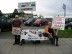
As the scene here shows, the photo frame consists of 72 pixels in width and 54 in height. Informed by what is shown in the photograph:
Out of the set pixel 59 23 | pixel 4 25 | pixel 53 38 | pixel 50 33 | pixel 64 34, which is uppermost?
pixel 59 23

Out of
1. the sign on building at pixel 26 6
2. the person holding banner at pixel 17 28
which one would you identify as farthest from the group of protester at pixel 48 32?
→ the sign on building at pixel 26 6

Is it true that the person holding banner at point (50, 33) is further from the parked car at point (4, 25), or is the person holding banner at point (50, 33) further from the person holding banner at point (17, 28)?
the parked car at point (4, 25)

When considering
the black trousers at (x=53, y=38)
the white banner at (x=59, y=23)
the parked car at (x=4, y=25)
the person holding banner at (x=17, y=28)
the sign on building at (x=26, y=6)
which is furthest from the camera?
the parked car at (x=4, y=25)

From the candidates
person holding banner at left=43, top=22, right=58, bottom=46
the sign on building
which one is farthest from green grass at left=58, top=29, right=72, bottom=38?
person holding banner at left=43, top=22, right=58, bottom=46

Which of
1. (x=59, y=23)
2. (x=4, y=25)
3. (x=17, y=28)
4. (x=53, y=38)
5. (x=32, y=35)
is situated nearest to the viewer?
(x=53, y=38)

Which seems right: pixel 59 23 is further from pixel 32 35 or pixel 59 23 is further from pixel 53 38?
pixel 32 35

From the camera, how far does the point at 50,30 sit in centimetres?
1492

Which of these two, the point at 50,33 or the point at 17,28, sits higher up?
the point at 17,28

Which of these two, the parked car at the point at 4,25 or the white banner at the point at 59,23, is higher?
the white banner at the point at 59,23

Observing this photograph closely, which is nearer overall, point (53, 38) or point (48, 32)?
point (53, 38)

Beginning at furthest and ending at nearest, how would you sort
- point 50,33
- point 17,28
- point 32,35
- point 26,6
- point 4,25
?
point 4,25 < point 26,6 < point 32,35 < point 17,28 < point 50,33

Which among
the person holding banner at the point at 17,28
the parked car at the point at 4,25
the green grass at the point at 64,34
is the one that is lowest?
the green grass at the point at 64,34

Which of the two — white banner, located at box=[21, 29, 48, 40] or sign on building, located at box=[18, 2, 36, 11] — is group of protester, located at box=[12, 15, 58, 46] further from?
sign on building, located at box=[18, 2, 36, 11]

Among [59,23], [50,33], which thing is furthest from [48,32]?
[59,23]
